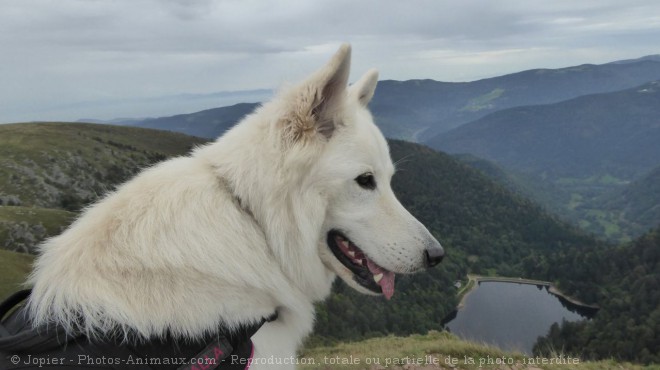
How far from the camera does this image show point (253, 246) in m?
3.41

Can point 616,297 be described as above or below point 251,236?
below

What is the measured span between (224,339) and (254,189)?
1.08 meters

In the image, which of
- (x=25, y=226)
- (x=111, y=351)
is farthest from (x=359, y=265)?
(x=25, y=226)

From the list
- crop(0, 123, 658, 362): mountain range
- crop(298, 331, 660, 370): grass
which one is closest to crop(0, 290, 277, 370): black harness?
crop(298, 331, 660, 370): grass

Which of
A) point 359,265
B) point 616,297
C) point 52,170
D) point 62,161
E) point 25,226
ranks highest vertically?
point 359,265

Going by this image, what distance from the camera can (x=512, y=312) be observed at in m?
142

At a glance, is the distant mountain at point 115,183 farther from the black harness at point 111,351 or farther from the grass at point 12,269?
the black harness at point 111,351

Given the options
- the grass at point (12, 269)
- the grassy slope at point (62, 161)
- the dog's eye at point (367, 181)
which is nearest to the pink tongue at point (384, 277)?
the dog's eye at point (367, 181)

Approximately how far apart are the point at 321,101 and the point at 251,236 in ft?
3.85

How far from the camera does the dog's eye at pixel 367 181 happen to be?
370cm

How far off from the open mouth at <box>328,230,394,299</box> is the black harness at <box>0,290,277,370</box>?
0.96 meters

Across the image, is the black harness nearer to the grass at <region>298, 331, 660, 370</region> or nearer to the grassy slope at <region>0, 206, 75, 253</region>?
the grass at <region>298, 331, 660, 370</region>

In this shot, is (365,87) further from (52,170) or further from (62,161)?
(62,161)

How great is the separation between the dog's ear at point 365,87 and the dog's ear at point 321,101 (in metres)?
0.70
